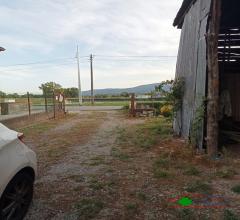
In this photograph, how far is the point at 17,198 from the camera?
375cm

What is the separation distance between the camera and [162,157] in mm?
7223

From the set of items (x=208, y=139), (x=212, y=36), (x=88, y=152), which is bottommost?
(x=88, y=152)

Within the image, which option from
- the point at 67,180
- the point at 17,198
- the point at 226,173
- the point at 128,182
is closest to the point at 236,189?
the point at 226,173

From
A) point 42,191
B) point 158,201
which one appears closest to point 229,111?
point 158,201

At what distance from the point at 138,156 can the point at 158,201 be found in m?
3.04

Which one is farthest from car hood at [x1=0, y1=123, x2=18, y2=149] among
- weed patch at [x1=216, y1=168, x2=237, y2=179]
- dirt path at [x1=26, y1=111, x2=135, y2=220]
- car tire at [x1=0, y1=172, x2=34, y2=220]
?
weed patch at [x1=216, y1=168, x2=237, y2=179]

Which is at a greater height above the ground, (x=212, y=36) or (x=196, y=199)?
(x=212, y=36)

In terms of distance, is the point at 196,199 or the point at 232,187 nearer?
the point at 196,199

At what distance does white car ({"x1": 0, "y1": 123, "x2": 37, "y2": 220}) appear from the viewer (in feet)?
11.2

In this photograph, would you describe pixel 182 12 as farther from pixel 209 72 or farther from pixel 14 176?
pixel 14 176

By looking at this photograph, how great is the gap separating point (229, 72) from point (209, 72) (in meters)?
4.35

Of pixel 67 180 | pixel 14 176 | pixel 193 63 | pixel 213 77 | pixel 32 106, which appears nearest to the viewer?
pixel 14 176

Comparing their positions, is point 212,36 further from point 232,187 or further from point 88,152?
point 88,152

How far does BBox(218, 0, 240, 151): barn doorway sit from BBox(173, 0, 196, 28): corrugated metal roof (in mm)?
1034
